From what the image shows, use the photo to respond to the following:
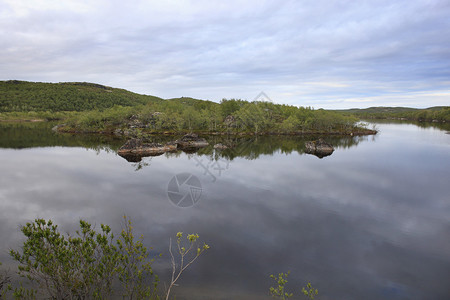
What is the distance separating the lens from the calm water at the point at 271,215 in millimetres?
18234

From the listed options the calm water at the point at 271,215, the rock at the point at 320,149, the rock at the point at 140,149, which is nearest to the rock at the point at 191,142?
the rock at the point at 140,149

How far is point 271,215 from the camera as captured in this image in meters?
29.5

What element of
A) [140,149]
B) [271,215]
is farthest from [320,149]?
[140,149]

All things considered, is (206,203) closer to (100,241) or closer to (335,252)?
(335,252)

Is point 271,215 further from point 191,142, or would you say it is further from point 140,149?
point 191,142

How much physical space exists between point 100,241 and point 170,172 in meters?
40.2

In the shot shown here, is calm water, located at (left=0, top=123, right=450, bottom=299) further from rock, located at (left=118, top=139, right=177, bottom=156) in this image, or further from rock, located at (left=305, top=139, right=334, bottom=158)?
rock, located at (left=305, top=139, right=334, bottom=158)

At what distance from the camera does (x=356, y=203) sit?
34.1 meters

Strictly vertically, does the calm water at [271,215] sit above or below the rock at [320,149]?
below

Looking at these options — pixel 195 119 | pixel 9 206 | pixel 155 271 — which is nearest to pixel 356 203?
pixel 155 271

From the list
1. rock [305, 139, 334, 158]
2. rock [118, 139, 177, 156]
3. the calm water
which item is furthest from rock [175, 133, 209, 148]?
rock [305, 139, 334, 158]

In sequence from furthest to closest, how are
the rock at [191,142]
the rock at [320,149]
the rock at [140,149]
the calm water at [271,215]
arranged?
the rock at [191,142] < the rock at [320,149] < the rock at [140,149] < the calm water at [271,215]

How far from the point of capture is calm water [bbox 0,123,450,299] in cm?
1823

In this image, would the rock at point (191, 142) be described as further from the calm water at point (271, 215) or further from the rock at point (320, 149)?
the rock at point (320, 149)
